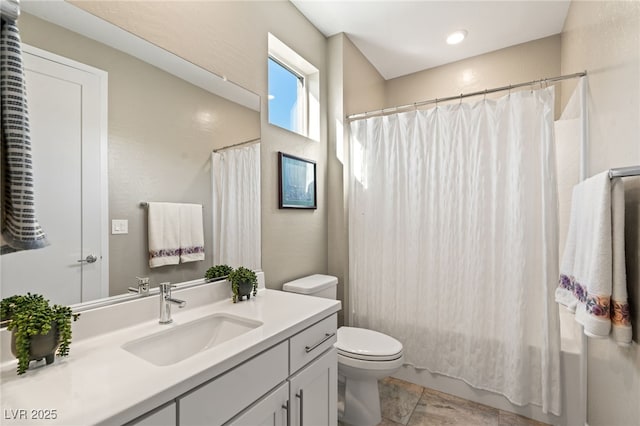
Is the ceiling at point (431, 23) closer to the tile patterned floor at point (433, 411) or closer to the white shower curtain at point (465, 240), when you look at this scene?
the white shower curtain at point (465, 240)

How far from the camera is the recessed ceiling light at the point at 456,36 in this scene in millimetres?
2377

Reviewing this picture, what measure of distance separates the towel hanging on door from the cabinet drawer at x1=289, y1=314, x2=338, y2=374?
0.86 meters

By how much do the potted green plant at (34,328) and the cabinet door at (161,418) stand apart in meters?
0.36

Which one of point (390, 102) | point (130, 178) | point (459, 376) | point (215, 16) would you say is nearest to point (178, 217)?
point (130, 178)

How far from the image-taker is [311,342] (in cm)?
126

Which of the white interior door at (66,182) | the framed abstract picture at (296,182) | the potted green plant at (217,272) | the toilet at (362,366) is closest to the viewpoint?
the white interior door at (66,182)

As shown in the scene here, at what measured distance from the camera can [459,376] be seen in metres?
2.07

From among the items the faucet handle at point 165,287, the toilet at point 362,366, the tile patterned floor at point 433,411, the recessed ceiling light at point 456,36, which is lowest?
the tile patterned floor at point 433,411

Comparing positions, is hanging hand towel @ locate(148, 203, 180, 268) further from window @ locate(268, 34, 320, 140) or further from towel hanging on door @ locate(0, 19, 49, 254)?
window @ locate(268, 34, 320, 140)

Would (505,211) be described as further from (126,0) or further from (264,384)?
(126,0)

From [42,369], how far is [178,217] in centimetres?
67

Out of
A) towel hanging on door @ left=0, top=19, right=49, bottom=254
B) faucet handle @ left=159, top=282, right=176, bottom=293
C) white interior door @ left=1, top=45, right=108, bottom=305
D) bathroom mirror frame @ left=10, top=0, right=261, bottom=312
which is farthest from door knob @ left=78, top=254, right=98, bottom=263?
towel hanging on door @ left=0, top=19, right=49, bottom=254

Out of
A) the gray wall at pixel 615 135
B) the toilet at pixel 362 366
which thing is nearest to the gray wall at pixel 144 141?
the toilet at pixel 362 366

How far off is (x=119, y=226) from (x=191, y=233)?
32cm
